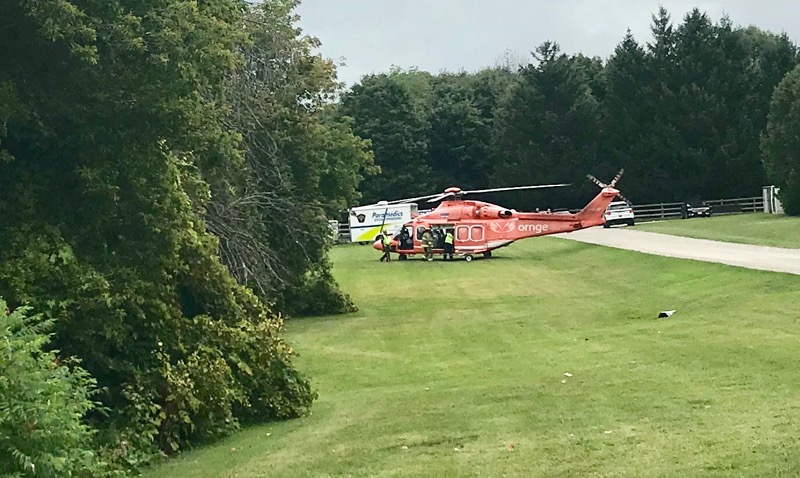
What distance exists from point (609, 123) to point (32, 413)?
215ft

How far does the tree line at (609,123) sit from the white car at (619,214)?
819 cm

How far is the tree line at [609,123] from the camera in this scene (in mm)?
65750

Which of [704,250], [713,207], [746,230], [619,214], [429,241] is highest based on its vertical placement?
[619,214]

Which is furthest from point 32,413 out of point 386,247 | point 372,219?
point 372,219

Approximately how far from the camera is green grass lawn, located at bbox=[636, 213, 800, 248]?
115 feet

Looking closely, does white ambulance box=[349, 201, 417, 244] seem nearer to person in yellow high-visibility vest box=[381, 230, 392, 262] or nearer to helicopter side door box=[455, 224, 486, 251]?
person in yellow high-visibility vest box=[381, 230, 392, 262]

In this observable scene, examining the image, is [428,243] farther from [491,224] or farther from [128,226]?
[128,226]

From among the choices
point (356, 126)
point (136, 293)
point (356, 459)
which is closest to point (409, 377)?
point (136, 293)

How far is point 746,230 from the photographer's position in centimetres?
4181

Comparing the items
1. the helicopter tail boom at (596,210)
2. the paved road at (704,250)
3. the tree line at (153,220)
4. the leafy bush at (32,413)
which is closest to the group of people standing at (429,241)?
the helicopter tail boom at (596,210)

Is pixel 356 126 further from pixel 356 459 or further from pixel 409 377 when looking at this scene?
pixel 356 459

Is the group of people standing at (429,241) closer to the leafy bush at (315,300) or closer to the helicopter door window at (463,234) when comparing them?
the helicopter door window at (463,234)

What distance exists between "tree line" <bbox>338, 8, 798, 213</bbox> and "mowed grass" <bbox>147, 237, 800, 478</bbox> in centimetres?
4102

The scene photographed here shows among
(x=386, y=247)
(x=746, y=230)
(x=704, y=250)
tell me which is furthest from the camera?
(x=386, y=247)
